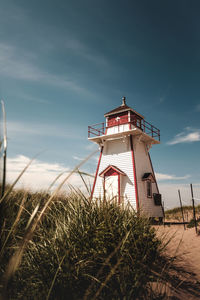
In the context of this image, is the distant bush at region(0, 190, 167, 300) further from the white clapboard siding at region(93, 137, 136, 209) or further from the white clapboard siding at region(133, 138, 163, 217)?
the white clapboard siding at region(133, 138, 163, 217)

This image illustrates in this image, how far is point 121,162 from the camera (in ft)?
61.9

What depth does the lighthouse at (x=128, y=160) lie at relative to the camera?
1778 centimetres

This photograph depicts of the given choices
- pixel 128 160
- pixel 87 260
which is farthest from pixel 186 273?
pixel 128 160

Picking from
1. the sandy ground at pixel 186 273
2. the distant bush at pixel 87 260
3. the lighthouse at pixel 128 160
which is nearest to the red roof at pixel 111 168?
the lighthouse at pixel 128 160

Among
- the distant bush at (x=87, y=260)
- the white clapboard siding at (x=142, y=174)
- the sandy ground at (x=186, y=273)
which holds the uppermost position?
the white clapboard siding at (x=142, y=174)

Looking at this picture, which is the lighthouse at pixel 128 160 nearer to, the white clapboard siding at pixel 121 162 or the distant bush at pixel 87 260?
the white clapboard siding at pixel 121 162

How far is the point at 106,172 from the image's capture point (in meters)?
19.0

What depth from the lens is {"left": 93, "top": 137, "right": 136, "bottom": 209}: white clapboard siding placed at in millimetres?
17594

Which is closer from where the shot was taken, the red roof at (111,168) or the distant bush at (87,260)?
the distant bush at (87,260)

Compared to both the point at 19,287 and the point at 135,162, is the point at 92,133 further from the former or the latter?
the point at 19,287

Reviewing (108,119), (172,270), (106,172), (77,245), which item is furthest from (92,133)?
(77,245)

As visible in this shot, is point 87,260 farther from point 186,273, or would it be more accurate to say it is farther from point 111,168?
point 111,168

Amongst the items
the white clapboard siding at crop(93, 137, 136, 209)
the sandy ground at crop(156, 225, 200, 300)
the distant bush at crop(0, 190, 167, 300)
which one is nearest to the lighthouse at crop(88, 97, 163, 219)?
the white clapboard siding at crop(93, 137, 136, 209)

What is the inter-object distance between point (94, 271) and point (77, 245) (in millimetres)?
556
